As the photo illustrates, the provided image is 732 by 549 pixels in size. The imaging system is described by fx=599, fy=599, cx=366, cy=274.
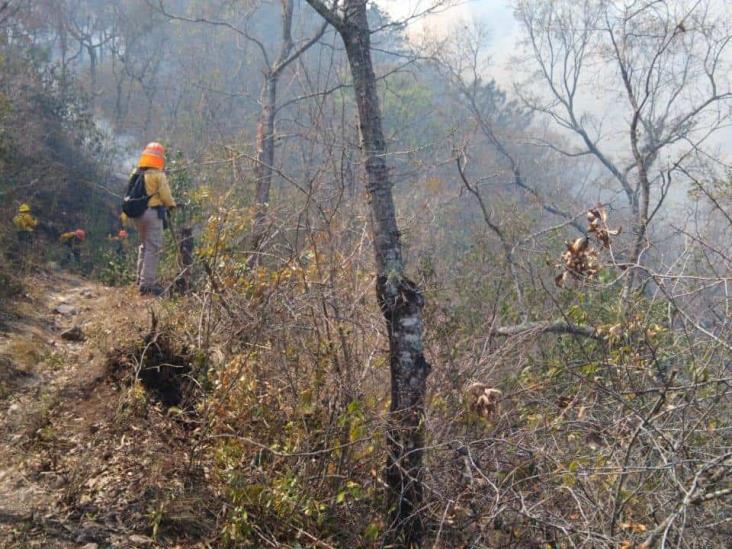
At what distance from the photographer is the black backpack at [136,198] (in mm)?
6461

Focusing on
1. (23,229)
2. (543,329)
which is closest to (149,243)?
(23,229)

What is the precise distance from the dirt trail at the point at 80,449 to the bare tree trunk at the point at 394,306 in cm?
110

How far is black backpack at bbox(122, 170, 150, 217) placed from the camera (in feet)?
21.2

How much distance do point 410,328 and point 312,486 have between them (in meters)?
0.98

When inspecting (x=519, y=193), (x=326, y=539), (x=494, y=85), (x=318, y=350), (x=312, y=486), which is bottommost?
(x=326, y=539)

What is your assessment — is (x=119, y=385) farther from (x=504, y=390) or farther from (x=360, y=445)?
(x=504, y=390)

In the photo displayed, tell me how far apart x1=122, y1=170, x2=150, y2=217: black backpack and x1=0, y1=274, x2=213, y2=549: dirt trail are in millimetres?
1735

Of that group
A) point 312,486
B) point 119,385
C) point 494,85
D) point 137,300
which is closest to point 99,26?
point 494,85

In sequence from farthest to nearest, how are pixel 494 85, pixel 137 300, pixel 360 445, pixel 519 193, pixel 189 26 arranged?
pixel 494 85 < pixel 189 26 < pixel 519 193 < pixel 137 300 < pixel 360 445

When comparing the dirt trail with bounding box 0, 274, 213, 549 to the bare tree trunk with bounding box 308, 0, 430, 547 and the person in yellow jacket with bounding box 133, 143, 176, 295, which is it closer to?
the bare tree trunk with bounding box 308, 0, 430, 547

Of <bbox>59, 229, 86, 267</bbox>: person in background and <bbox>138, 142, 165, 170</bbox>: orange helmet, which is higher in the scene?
<bbox>138, 142, 165, 170</bbox>: orange helmet

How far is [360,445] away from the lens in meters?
3.33

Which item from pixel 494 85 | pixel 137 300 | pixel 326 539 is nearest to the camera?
pixel 326 539

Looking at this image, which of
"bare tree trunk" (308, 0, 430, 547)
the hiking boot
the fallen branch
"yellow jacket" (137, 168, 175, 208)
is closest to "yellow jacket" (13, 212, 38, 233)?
"yellow jacket" (137, 168, 175, 208)
